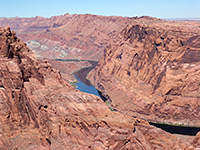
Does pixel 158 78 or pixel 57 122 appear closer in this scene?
pixel 57 122

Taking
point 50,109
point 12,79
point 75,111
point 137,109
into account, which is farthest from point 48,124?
point 137,109

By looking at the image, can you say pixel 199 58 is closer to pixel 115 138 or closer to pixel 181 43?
pixel 181 43

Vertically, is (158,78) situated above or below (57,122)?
below

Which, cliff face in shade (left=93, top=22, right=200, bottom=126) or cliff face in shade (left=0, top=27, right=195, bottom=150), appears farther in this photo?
cliff face in shade (left=93, top=22, right=200, bottom=126)

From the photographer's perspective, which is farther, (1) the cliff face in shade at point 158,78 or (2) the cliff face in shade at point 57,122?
(1) the cliff face in shade at point 158,78
